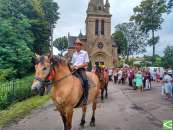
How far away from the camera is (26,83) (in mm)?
18609

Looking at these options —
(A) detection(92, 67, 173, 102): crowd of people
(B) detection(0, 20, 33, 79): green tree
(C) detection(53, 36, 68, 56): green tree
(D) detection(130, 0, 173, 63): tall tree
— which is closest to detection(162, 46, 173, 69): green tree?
(D) detection(130, 0, 173, 63): tall tree

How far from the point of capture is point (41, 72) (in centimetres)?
695

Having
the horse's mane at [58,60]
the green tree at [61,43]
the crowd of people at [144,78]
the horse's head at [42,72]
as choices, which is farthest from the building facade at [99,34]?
the horse's head at [42,72]

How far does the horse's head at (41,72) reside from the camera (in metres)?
6.76

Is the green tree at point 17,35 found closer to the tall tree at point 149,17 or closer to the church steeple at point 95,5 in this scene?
the tall tree at point 149,17

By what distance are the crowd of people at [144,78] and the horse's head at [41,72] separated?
13.0m

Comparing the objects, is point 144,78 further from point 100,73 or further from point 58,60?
point 58,60

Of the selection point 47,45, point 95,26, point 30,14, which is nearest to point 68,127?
point 30,14

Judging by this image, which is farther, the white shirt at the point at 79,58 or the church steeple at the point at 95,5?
the church steeple at the point at 95,5

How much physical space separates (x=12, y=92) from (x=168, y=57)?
5245cm

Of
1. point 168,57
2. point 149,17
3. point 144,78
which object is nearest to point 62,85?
point 144,78

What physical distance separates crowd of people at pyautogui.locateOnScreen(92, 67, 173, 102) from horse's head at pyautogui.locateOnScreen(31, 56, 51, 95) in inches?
513

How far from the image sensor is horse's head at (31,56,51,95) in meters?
6.76

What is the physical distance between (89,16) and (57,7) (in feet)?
53.0
